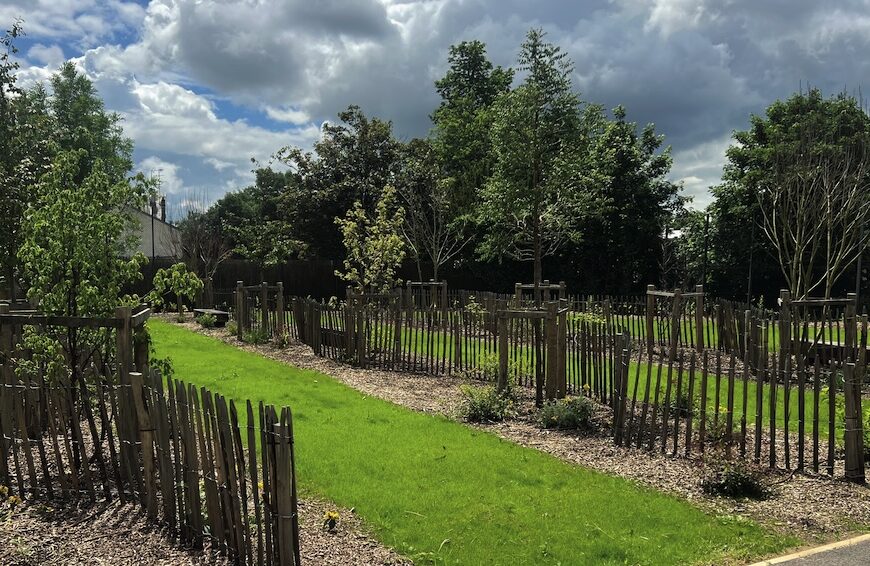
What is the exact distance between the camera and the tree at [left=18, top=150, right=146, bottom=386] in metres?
5.57

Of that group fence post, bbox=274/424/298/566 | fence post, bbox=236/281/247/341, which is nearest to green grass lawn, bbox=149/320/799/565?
fence post, bbox=274/424/298/566

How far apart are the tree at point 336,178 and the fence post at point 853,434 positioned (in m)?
24.9

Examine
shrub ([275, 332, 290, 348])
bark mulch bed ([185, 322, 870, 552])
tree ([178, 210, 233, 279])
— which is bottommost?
bark mulch bed ([185, 322, 870, 552])

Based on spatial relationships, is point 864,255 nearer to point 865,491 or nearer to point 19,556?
point 865,491

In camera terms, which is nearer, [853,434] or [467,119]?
[853,434]

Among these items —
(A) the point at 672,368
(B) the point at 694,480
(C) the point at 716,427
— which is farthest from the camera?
(A) the point at 672,368

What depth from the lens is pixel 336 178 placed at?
30.8 meters

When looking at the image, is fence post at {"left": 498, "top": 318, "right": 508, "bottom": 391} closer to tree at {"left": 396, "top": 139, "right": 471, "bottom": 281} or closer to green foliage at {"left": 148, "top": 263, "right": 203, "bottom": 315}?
green foliage at {"left": 148, "top": 263, "right": 203, "bottom": 315}

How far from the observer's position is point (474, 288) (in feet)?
103

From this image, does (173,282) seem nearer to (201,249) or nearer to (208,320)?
(208,320)

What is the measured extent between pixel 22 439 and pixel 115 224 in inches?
76.2

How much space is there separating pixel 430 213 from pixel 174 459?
2621 centimetres

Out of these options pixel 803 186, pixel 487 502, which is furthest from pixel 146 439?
pixel 803 186

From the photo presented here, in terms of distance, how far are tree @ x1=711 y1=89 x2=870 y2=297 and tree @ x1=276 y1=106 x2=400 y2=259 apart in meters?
14.9
